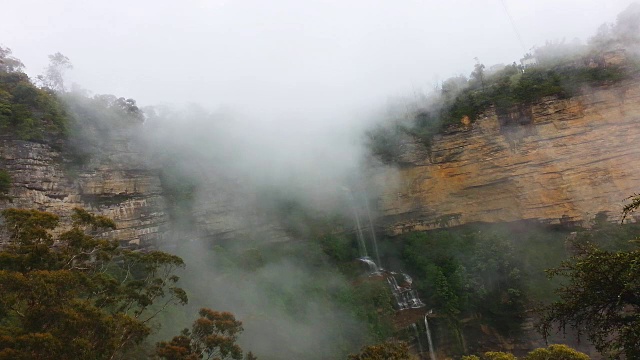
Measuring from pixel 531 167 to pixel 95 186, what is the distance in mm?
26507

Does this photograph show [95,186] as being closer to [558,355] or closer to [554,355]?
[554,355]

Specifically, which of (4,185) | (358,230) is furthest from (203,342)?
(358,230)

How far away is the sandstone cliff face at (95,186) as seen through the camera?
19781 mm

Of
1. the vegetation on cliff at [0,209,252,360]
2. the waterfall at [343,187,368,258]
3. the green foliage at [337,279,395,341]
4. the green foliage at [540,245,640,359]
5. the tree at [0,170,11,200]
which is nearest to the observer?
the green foliage at [540,245,640,359]

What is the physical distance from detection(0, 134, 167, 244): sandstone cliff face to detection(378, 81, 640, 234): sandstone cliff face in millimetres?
16444

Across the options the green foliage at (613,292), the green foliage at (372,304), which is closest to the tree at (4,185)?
the green foliage at (372,304)

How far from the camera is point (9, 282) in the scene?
9.08 metres

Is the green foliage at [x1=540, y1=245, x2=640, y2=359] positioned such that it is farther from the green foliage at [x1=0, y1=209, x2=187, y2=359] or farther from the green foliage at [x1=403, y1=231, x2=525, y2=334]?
the green foliage at [x1=403, y1=231, x2=525, y2=334]

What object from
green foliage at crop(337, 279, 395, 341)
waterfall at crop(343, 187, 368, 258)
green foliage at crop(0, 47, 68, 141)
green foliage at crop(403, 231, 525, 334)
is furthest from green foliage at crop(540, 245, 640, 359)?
waterfall at crop(343, 187, 368, 258)

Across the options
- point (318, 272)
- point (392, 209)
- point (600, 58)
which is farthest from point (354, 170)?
point (600, 58)

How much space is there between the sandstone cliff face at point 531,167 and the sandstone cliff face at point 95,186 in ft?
54.0

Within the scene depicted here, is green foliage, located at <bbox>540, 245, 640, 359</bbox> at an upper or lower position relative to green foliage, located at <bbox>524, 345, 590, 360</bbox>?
upper

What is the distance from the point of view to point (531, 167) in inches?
1040

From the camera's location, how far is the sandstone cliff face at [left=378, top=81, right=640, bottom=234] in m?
24.6
